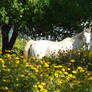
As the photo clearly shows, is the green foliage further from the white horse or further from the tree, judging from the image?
the white horse

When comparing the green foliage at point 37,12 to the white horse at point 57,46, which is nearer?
the white horse at point 57,46

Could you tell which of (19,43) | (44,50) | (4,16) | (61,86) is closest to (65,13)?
(44,50)

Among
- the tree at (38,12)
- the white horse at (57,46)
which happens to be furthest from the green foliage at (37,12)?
the white horse at (57,46)

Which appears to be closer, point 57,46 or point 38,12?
point 57,46

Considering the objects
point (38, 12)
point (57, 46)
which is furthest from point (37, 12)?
point (57, 46)

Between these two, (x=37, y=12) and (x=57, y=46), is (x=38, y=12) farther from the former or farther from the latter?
(x=57, y=46)

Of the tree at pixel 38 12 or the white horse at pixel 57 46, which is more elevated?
the tree at pixel 38 12

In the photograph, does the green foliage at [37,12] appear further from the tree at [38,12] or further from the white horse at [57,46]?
the white horse at [57,46]

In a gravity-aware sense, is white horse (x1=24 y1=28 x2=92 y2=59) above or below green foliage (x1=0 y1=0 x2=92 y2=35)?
below

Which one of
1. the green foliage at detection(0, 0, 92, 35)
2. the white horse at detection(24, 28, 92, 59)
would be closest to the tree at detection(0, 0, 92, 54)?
the green foliage at detection(0, 0, 92, 35)

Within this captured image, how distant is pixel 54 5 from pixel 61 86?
5.99 m

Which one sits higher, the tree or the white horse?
the tree

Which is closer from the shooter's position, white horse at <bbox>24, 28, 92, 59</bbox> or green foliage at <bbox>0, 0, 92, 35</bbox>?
white horse at <bbox>24, 28, 92, 59</bbox>

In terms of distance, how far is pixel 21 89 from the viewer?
459cm
